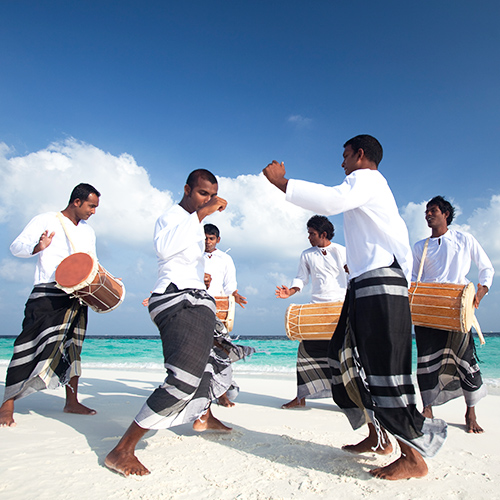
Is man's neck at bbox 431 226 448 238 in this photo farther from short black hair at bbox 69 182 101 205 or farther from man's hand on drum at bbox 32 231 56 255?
man's hand on drum at bbox 32 231 56 255

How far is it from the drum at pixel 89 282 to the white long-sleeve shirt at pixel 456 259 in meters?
3.34

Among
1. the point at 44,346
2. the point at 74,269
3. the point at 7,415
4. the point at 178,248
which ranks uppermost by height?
the point at 178,248

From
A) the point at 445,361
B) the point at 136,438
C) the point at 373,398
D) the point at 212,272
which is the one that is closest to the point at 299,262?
the point at 212,272

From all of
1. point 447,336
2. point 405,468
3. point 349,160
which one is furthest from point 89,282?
point 447,336

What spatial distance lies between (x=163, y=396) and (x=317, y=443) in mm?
1366

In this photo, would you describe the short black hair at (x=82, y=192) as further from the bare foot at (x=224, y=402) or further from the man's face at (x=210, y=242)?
the bare foot at (x=224, y=402)

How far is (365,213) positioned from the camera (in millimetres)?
2672

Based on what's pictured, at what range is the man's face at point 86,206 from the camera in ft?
14.1

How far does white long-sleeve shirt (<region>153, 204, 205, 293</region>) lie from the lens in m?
2.79

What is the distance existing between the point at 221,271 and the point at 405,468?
358cm

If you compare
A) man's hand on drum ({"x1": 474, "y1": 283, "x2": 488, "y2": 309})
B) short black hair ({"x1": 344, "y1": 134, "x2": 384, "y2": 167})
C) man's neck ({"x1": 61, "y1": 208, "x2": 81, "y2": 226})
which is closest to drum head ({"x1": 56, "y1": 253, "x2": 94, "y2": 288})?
man's neck ({"x1": 61, "y1": 208, "x2": 81, "y2": 226})

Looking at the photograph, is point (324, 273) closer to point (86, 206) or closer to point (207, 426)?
point (207, 426)

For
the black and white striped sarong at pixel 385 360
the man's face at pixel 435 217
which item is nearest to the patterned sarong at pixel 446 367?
the man's face at pixel 435 217

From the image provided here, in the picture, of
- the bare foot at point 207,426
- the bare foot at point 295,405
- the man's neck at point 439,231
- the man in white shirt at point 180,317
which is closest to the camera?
the man in white shirt at point 180,317
